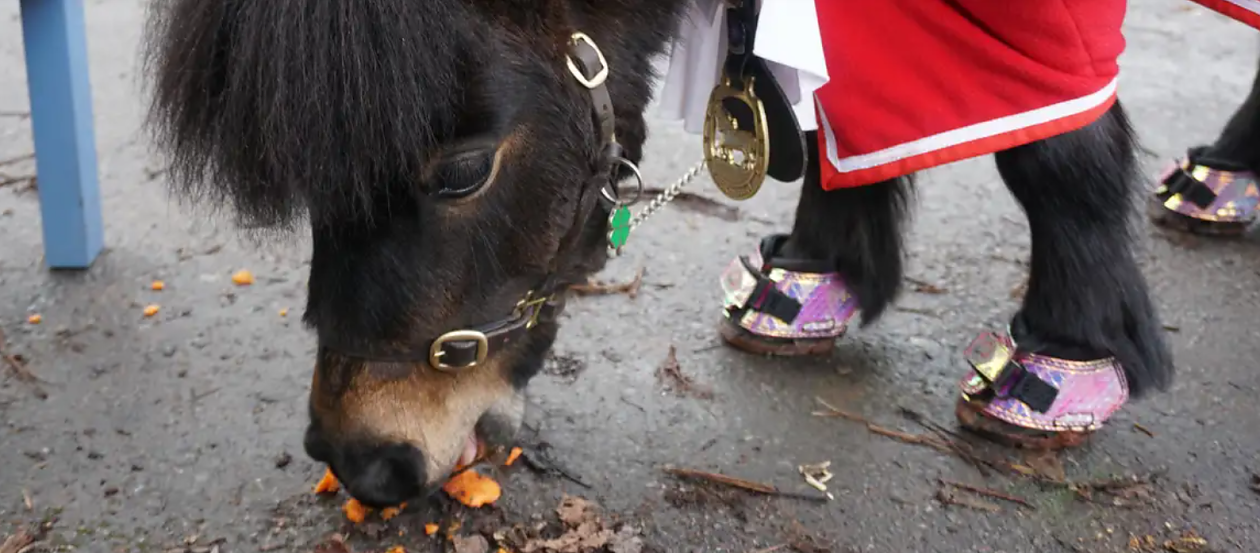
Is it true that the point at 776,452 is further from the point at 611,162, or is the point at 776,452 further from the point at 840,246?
the point at 611,162

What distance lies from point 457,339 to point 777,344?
87 cm

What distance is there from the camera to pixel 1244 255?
234cm

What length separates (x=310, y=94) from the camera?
0.95 meters

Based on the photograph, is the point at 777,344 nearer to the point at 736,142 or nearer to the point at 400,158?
the point at 736,142

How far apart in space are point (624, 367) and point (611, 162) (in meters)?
0.74

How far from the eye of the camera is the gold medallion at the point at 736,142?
1.45 m

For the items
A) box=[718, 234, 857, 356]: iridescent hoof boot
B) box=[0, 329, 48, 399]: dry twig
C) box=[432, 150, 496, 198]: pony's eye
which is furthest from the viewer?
box=[718, 234, 857, 356]: iridescent hoof boot

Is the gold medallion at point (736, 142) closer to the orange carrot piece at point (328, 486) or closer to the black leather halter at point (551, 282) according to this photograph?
the black leather halter at point (551, 282)

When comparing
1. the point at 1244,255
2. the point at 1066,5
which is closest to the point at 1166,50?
the point at 1244,255

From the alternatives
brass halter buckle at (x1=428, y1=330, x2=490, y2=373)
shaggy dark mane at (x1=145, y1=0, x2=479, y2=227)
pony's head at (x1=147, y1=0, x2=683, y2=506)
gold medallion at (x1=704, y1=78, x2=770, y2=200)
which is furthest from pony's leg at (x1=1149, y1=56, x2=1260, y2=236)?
shaggy dark mane at (x1=145, y1=0, x2=479, y2=227)

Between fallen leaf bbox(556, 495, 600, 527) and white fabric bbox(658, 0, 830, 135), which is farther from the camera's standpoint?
fallen leaf bbox(556, 495, 600, 527)

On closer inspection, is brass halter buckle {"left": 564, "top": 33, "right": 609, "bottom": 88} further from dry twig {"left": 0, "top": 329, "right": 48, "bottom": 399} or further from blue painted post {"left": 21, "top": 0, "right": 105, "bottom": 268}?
blue painted post {"left": 21, "top": 0, "right": 105, "bottom": 268}

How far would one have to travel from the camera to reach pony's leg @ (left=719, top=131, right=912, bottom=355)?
186cm

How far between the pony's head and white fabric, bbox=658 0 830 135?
0.12 meters
